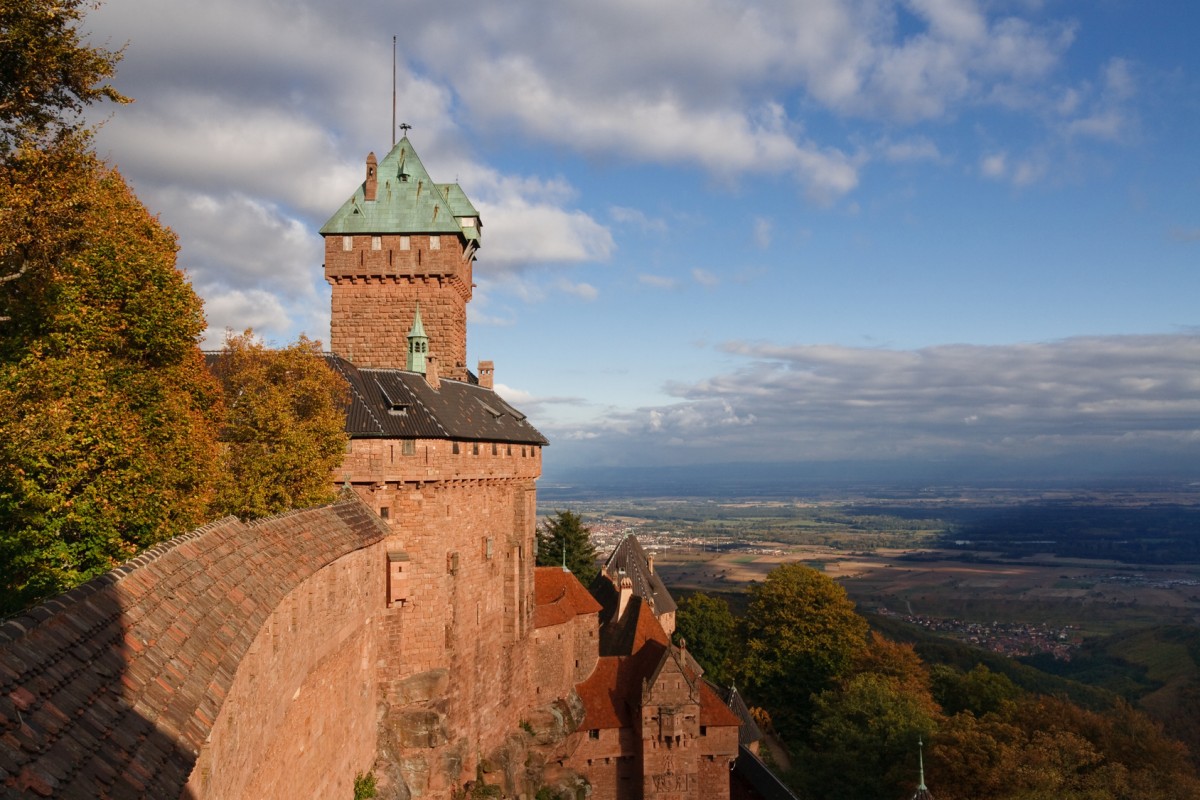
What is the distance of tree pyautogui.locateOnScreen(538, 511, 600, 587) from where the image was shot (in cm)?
5628

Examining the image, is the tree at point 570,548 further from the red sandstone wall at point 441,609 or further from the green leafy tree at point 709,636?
the red sandstone wall at point 441,609

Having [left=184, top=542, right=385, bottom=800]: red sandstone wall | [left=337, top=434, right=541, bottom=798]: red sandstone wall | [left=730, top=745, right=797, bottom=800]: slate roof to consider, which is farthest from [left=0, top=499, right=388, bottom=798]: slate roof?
[left=730, top=745, right=797, bottom=800]: slate roof

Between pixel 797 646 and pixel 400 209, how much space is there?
122 ft

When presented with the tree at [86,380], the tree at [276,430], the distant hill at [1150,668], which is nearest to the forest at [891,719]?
the distant hill at [1150,668]

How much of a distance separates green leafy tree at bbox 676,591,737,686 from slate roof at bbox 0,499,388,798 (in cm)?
4889

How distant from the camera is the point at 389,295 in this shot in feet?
112

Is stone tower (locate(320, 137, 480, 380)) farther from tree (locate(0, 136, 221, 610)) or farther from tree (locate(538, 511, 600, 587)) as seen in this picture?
tree (locate(538, 511, 600, 587))

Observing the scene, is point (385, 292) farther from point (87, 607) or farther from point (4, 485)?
point (87, 607)

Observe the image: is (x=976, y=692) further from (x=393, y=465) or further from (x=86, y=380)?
(x=86, y=380)

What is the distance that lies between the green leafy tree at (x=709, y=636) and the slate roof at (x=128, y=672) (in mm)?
48894

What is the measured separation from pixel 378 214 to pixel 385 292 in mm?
3145

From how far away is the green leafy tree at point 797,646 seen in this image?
53750mm

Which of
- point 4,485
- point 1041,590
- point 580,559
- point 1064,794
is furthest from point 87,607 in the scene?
point 1041,590

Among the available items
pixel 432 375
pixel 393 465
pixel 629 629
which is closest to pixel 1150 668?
pixel 629 629
